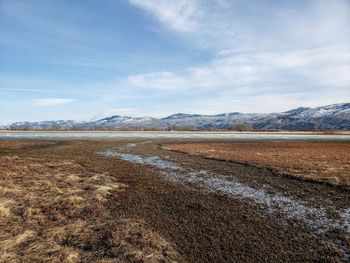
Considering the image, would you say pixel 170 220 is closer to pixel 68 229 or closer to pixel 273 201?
pixel 68 229

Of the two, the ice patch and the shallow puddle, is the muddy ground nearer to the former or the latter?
the shallow puddle

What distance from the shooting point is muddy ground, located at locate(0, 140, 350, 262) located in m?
9.39

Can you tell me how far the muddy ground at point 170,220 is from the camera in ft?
30.8

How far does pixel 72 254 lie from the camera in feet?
29.3

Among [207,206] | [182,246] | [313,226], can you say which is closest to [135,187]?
[207,206]

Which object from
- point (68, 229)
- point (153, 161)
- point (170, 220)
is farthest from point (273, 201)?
point (153, 161)

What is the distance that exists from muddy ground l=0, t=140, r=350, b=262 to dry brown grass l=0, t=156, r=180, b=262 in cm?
4

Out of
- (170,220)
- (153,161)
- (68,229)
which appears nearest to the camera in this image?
(68,229)

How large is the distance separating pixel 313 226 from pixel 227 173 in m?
14.3

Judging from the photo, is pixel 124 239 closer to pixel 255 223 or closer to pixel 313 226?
pixel 255 223

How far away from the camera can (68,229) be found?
443 inches

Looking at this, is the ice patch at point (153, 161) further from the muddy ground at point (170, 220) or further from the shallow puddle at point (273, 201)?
the muddy ground at point (170, 220)

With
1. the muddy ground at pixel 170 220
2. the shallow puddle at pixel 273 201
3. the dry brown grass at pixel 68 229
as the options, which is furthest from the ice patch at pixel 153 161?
the dry brown grass at pixel 68 229

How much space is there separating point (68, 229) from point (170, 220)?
15.0 ft
